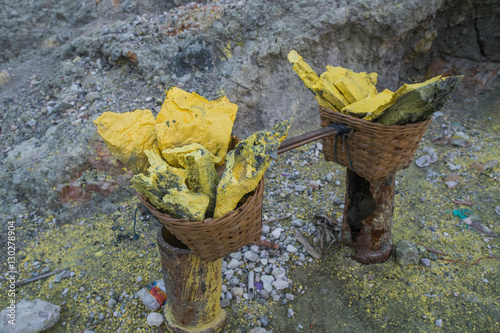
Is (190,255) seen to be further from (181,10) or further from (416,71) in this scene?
(416,71)

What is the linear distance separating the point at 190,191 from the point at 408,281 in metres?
1.97

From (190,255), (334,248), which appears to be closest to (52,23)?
(190,255)

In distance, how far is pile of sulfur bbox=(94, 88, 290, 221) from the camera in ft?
4.79

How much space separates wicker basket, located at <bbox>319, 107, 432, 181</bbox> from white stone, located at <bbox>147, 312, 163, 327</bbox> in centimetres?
167

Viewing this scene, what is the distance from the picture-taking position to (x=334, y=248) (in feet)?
9.38

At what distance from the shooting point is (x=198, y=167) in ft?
5.09

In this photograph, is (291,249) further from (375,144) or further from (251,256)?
(375,144)

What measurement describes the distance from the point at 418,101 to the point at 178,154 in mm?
1298

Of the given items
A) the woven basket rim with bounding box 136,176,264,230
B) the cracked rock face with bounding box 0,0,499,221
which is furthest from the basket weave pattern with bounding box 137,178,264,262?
the cracked rock face with bounding box 0,0,499,221

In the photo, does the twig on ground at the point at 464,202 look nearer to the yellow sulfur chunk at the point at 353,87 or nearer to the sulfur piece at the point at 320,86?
the yellow sulfur chunk at the point at 353,87

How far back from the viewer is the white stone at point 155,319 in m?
2.31

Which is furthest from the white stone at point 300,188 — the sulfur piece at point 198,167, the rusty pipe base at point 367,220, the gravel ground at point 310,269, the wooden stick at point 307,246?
the sulfur piece at point 198,167

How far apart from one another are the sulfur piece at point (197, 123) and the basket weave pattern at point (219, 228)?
31 cm

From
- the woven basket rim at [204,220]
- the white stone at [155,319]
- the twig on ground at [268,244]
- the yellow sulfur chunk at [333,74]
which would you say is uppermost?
the yellow sulfur chunk at [333,74]
